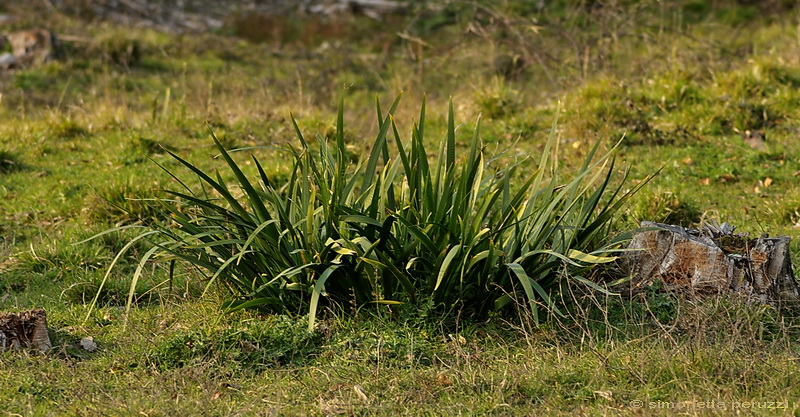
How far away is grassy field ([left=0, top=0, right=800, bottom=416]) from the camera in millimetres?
4023

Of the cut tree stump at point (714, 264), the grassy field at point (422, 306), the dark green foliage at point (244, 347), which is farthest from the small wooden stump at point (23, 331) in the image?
the cut tree stump at point (714, 264)

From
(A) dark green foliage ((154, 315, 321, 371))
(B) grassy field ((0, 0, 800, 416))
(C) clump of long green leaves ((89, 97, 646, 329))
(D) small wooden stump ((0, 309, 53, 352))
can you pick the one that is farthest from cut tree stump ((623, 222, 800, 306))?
(D) small wooden stump ((0, 309, 53, 352))

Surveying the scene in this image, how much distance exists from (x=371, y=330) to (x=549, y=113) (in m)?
5.65

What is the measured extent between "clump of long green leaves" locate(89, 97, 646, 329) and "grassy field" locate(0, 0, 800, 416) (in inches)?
6.4

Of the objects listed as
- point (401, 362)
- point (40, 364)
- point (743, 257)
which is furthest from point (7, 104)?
point (743, 257)

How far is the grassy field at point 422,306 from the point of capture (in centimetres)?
402

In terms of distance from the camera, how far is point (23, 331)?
4590mm

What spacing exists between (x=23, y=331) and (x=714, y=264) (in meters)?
3.85

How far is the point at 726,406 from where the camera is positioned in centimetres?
369

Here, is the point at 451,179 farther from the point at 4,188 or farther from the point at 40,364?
the point at 4,188

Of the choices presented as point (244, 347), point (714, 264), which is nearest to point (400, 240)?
point (244, 347)

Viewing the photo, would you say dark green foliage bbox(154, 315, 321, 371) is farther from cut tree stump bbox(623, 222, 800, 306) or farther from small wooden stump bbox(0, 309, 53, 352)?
cut tree stump bbox(623, 222, 800, 306)

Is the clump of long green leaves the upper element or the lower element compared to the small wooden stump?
upper

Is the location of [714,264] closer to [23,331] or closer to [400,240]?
[400,240]
